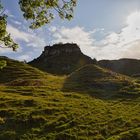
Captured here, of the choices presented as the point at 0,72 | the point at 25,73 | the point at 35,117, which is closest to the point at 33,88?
the point at 35,117

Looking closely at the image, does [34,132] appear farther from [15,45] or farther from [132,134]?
[15,45]

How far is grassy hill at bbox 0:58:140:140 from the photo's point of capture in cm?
7488

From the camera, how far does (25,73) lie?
577 feet

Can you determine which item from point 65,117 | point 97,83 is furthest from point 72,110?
point 97,83

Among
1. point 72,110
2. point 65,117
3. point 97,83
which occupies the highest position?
point 97,83

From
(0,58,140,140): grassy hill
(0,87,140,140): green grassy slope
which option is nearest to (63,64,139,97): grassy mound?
(0,58,140,140): grassy hill

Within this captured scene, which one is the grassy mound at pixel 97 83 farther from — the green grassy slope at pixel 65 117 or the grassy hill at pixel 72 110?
the green grassy slope at pixel 65 117

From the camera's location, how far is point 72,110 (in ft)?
291

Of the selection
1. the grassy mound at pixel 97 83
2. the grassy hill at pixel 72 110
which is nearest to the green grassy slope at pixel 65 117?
the grassy hill at pixel 72 110

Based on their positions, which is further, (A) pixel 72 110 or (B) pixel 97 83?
(B) pixel 97 83

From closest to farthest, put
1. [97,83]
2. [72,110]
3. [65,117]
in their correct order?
[65,117] → [72,110] → [97,83]

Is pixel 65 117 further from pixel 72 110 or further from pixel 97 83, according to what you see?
pixel 97 83

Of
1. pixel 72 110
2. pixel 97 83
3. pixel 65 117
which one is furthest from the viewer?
pixel 97 83

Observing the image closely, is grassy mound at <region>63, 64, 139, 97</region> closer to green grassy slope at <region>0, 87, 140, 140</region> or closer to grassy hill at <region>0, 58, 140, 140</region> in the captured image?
grassy hill at <region>0, 58, 140, 140</region>
